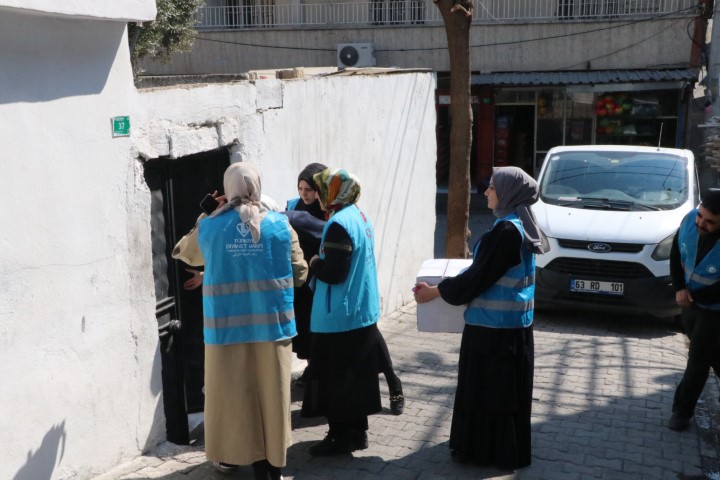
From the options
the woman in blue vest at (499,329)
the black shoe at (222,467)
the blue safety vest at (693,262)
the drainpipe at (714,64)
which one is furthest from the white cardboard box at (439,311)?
the drainpipe at (714,64)

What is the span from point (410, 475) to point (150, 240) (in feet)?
6.81

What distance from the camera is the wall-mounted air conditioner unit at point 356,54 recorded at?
68.6ft

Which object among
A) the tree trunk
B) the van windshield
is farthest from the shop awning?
the tree trunk

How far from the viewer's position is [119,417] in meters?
4.66

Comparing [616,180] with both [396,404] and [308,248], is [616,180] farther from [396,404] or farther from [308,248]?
[308,248]

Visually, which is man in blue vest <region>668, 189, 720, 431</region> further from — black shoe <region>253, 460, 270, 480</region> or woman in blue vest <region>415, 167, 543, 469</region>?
black shoe <region>253, 460, 270, 480</region>

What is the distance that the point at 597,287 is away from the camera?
8625mm

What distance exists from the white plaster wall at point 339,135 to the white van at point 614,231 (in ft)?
4.94

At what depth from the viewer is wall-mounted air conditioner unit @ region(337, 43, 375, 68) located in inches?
823

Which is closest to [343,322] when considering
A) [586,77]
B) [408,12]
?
[586,77]

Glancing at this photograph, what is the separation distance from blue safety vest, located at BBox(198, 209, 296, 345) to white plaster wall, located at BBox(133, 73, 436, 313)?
0.88 meters

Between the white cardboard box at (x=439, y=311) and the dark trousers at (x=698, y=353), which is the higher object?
the white cardboard box at (x=439, y=311)

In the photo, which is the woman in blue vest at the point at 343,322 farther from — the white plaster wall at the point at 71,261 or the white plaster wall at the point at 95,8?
the white plaster wall at the point at 95,8

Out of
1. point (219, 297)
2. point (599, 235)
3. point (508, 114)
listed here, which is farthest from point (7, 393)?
point (508, 114)
